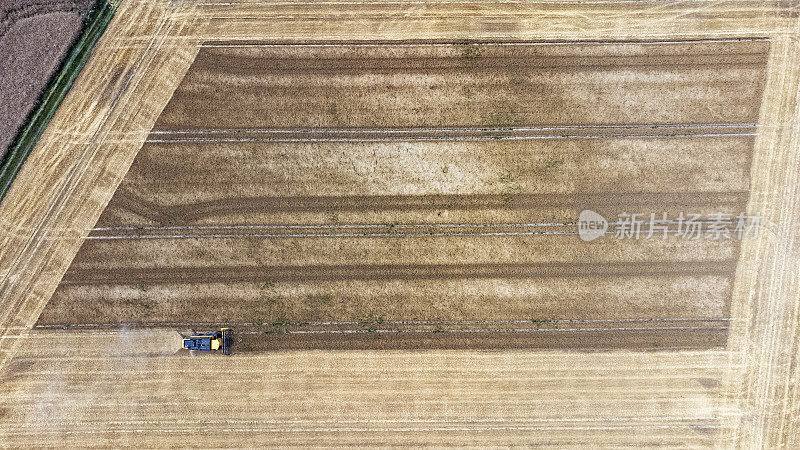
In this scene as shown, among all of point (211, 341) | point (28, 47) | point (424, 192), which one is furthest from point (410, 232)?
point (28, 47)

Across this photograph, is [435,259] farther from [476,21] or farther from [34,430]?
[34,430]

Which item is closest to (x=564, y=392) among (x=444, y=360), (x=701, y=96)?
(x=444, y=360)

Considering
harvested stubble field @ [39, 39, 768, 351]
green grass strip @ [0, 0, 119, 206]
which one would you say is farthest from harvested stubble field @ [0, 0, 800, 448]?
green grass strip @ [0, 0, 119, 206]

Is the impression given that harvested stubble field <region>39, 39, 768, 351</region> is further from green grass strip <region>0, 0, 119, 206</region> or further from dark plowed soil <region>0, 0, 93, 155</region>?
dark plowed soil <region>0, 0, 93, 155</region>

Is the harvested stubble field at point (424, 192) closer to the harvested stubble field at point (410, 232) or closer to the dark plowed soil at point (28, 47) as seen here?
the harvested stubble field at point (410, 232)

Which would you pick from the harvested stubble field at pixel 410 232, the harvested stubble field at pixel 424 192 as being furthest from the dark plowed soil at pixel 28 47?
the harvested stubble field at pixel 424 192

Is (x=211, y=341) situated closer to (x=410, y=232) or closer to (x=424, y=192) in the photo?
(x=410, y=232)

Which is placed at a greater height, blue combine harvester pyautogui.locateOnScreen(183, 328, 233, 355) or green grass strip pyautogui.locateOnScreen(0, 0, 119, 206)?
green grass strip pyautogui.locateOnScreen(0, 0, 119, 206)
